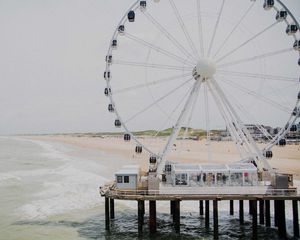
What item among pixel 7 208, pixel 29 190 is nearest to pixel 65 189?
pixel 29 190

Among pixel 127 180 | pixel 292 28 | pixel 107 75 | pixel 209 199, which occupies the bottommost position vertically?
pixel 209 199

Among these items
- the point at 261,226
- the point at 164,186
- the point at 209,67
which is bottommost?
the point at 261,226

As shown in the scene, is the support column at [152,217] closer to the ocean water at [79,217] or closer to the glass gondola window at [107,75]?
the ocean water at [79,217]

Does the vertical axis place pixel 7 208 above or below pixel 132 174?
below

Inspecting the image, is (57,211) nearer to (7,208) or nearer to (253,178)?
(7,208)

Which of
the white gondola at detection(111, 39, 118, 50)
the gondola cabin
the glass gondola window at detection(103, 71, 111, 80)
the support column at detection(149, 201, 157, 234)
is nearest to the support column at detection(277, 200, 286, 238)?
the support column at detection(149, 201, 157, 234)

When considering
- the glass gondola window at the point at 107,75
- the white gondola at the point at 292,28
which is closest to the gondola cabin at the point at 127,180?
the glass gondola window at the point at 107,75

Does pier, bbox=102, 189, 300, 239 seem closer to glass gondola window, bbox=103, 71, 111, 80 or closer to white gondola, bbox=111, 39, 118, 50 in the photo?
glass gondola window, bbox=103, 71, 111, 80

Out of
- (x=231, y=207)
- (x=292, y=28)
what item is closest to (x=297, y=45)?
(x=292, y=28)

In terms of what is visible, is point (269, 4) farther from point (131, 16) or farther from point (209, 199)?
point (209, 199)
